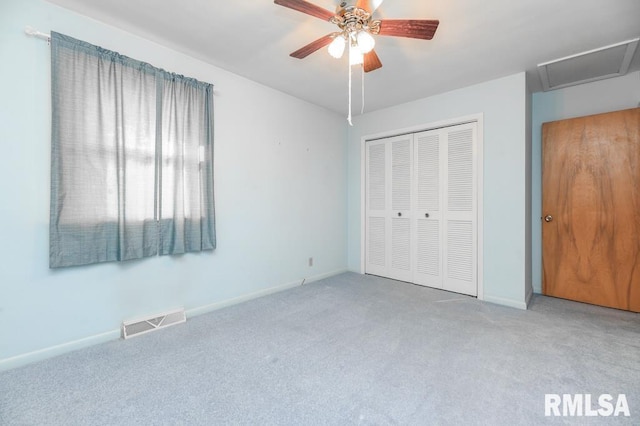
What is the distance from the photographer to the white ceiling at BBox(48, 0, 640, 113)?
197 centimetres

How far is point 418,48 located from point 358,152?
2.02 meters

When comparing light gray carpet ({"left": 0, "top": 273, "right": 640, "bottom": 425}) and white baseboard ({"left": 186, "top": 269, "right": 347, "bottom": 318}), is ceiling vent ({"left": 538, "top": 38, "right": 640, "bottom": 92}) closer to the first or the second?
light gray carpet ({"left": 0, "top": 273, "right": 640, "bottom": 425})

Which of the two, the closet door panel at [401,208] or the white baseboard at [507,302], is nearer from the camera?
the white baseboard at [507,302]

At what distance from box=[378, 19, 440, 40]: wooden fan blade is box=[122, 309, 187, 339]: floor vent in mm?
2871

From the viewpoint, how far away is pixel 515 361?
1.92 meters

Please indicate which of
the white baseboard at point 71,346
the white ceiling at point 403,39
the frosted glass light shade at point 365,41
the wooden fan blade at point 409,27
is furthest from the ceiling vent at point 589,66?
the white baseboard at point 71,346

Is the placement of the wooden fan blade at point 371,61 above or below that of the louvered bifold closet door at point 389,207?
above

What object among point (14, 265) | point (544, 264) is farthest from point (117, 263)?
point (544, 264)

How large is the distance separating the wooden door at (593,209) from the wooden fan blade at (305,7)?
3228mm

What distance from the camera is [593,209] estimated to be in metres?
3.07

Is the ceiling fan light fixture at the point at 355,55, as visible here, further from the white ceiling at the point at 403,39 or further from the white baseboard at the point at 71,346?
the white baseboard at the point at 71,346

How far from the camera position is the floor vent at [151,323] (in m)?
2.27

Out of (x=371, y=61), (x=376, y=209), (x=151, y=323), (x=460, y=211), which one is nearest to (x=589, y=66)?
(x=460, y=211)

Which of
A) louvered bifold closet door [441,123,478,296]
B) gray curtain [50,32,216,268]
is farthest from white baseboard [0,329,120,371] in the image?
louvered bifold closet door [441,123,478,296]
